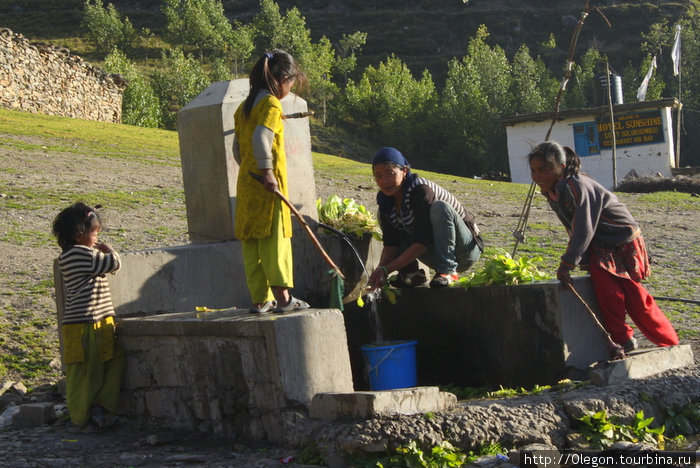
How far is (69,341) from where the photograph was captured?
492cm

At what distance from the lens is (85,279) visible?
4961 millimetres

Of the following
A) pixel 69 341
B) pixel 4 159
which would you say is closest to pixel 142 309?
pixel 69 341

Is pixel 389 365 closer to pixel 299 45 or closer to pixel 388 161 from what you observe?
pixel 388 161

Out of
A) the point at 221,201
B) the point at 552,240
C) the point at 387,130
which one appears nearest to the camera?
the point at 221,201

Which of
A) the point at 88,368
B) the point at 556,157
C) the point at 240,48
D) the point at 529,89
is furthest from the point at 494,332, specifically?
the point at 240,48

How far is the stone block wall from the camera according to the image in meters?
25.2

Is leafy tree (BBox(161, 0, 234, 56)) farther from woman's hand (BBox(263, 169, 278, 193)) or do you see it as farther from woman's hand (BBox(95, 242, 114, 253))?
woman's hand (BBox(263, 169, 278, 193))

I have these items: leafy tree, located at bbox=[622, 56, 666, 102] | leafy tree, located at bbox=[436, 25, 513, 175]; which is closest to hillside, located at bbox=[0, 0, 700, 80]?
leafy tree, located at bbox=[622, 56, 666, 102]

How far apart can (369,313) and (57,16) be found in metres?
77.1

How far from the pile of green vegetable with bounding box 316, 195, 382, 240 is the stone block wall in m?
21.0

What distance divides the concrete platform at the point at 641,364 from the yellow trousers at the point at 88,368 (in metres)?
2.83

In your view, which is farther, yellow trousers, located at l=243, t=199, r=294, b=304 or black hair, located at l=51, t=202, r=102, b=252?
black hair, located at l=51, t=202, r=102, b=252

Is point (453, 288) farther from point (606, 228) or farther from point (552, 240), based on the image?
point (552, 240)

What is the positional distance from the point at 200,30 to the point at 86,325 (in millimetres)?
60584
